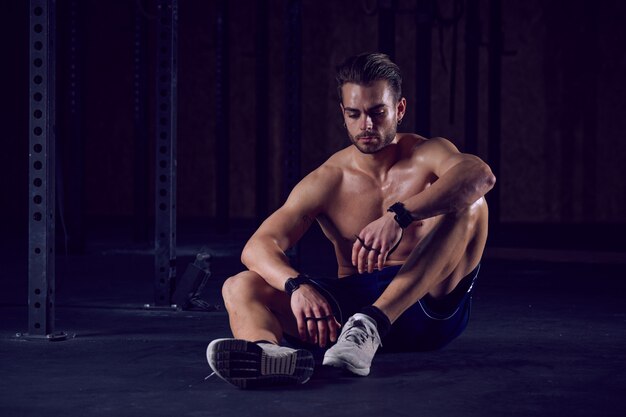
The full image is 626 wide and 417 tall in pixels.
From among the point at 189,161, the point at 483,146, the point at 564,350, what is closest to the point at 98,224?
the point at 189,161

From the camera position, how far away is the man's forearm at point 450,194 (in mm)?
3670

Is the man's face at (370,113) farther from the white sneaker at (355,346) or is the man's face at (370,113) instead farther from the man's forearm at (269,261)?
the white sneaker at (355,346)

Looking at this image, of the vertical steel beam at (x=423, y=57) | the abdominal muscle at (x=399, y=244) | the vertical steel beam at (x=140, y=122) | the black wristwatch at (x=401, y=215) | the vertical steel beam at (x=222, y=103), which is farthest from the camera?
the vertical steel beam at (x=222, y=103)

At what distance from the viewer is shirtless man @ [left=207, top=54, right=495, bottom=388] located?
Answer: 3.49 metres

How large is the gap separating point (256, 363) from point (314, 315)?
233mm

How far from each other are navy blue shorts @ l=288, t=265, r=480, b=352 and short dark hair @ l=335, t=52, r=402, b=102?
66cm

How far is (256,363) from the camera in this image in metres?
3.43

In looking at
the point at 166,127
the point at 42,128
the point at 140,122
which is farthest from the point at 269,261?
the point at 140,122

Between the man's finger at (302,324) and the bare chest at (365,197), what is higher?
the bare chest at (365,197)

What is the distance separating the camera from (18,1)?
1393cm

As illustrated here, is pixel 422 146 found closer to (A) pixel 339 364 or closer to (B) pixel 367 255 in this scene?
(B) pixel 367 255

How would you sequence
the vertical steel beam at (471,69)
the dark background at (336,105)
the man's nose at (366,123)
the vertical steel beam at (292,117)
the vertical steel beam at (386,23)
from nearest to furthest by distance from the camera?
the man's nose at (366,123) < the vertical steel beam at (292,117) < the vertical steel beam at (386,23) < the vertical steel beam at (471,69) < the dark background at (336,105)

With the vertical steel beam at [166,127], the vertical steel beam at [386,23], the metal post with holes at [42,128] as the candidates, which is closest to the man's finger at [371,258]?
the metal post with holes at [42,128]

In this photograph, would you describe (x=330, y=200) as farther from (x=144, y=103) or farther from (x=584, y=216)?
(x=584, y=216)
